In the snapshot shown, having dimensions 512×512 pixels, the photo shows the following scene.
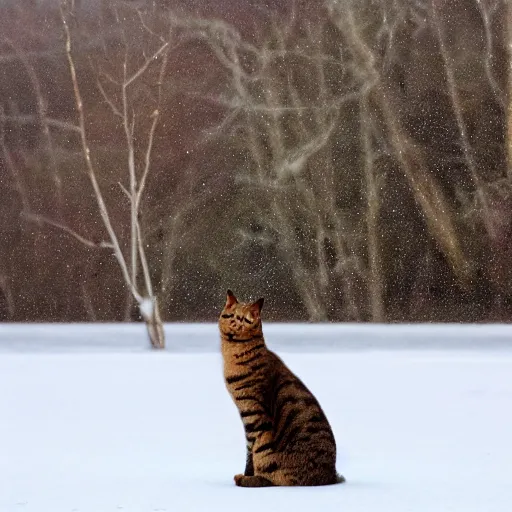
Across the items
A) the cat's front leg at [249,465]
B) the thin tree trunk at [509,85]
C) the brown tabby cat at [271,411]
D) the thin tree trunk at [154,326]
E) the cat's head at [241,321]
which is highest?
the thin tree trunk at [509,85]

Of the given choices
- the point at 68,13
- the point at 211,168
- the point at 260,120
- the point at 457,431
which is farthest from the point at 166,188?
the point at 457,431

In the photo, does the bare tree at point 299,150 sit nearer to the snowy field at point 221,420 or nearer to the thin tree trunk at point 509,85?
the thin tree trunk at point 509,85

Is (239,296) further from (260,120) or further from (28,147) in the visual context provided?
(28,147)

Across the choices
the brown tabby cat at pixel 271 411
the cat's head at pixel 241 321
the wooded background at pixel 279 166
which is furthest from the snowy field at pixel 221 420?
the wooded background at pixel 279 166

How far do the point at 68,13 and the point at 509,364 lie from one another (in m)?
6.03

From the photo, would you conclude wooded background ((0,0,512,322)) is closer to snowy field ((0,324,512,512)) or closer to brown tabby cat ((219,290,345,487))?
snowy field ((0,324,512,512))

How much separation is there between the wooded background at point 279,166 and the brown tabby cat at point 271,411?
6857 mm

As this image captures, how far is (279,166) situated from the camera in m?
11.3

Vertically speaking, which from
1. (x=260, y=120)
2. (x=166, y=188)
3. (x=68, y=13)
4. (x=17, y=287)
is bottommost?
(x=17, y=287)

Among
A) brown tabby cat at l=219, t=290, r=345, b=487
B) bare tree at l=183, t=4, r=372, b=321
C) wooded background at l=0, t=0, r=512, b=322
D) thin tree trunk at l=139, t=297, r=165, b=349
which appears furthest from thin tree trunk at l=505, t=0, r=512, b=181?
brown tabby cat at l=219, t=290, r=345, b=487

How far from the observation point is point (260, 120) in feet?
37.2

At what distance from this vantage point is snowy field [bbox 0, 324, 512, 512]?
404cm

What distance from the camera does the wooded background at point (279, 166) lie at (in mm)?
11062

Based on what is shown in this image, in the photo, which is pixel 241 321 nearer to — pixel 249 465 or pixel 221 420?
pixel 249 465
